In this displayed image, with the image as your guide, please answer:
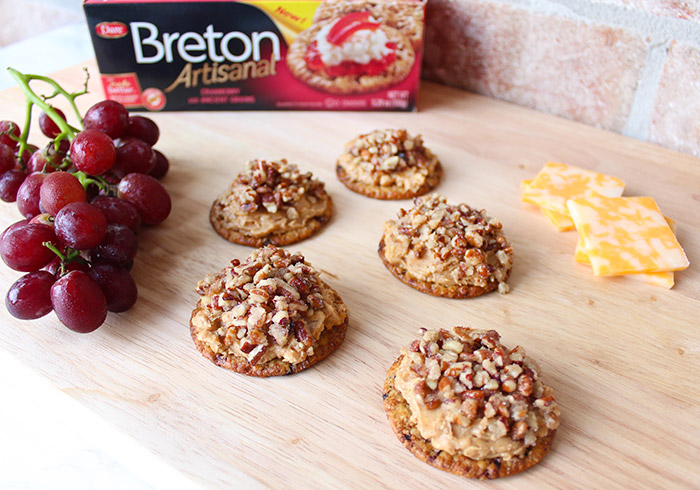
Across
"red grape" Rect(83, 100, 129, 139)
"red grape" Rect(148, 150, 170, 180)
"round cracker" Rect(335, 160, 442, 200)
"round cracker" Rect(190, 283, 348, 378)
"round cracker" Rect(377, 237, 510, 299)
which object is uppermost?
"red grape" Rect(83, 100, 129, 139)

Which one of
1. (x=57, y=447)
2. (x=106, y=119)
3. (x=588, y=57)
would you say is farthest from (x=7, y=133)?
(x=588, y=57)

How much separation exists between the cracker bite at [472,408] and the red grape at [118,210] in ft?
2.08

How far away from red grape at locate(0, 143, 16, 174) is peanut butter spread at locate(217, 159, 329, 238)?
0.46 metres

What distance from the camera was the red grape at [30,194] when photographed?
1214 mm

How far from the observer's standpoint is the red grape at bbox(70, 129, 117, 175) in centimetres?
121

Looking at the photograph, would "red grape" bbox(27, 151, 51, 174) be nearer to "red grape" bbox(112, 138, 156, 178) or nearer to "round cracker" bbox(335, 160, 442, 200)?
"red grape" bbox(112, 138, 156, 178)

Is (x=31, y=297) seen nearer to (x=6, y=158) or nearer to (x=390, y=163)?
(x=6, y=158)

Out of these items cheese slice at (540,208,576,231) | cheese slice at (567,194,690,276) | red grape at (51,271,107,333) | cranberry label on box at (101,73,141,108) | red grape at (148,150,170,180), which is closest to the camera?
red grape at (51,271,107,333)

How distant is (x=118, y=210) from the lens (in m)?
1.22

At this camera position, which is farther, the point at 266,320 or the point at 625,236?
the point at 625,236

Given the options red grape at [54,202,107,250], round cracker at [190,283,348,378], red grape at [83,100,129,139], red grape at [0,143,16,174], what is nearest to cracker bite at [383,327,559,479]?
round cracker at [190,283,348,378]

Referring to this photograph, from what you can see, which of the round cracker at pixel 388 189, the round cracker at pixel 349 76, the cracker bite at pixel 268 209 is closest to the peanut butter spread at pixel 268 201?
the cracker bite at pixel 268 209

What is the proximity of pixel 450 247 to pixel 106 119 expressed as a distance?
0.81m

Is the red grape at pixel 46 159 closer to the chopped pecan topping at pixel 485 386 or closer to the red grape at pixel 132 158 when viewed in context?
the red grape at pixel 132 158
